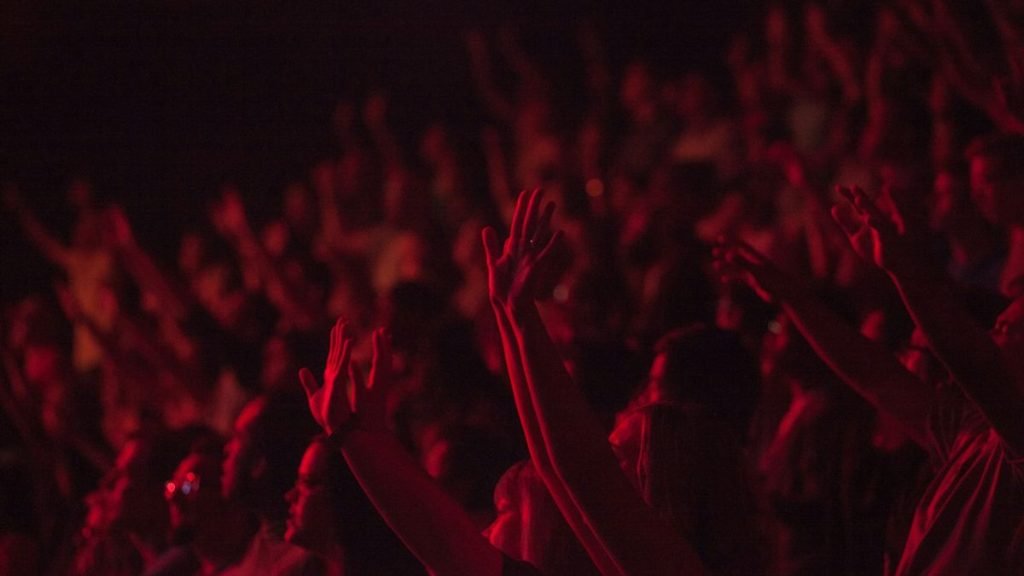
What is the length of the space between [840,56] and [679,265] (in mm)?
2677

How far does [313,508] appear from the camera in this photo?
11.1 ft

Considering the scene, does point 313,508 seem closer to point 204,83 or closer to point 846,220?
point 846,220

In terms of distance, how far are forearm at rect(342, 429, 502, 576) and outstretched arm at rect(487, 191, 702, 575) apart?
0.92 ft

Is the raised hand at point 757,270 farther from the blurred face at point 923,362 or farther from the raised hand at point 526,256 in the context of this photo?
the raised hand at point 526,256

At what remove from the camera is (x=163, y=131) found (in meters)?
12.0

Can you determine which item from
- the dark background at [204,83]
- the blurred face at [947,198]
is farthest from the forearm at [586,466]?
the dark background at [204,83]

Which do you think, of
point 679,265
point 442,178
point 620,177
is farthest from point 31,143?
point 679,265

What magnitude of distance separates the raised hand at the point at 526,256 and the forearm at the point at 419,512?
17.7 inches

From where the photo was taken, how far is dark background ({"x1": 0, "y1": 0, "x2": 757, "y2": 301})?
456 inches

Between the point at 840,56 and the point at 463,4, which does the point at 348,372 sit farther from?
the point at 463,4

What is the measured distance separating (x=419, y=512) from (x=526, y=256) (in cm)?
55

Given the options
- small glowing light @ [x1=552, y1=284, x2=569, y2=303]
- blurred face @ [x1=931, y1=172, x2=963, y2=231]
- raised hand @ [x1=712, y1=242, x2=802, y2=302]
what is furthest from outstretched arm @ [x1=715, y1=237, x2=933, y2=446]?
small glowing light @ [x1=552, y1=284, x2=569, y2=303]

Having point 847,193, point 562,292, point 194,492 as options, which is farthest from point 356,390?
point 562,292

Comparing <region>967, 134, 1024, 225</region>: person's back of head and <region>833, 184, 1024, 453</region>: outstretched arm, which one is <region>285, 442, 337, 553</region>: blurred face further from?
<region>967, 134, 1024, 225</region>: person's back of head
